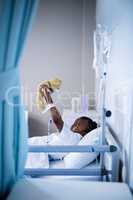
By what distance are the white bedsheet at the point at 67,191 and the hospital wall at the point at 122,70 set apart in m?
0.21

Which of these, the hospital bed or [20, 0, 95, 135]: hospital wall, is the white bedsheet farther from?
[20, 0, 95, 135]: hospital wall

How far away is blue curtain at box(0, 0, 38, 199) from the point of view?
113 cm

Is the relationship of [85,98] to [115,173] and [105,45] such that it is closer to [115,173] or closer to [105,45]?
[105,45]

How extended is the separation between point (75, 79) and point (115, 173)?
2132 millimetres

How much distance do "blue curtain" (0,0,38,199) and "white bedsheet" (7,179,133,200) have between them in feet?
0.34

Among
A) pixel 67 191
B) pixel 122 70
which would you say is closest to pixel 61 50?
pixel 122 70

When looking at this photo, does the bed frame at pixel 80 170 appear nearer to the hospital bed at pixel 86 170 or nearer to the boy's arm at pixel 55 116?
the hospital bed at pixel 86 170

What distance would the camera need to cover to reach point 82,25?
343 cm

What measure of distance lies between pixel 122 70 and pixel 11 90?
782 millimetres

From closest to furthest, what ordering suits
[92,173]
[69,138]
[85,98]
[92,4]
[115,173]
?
[115,173]
[92,173]
[69,138]
[85,98]
[92,4]

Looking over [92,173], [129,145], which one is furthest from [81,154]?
[129,145]

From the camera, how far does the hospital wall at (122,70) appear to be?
1425 mm

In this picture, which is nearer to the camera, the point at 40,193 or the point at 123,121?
the point at 40,193

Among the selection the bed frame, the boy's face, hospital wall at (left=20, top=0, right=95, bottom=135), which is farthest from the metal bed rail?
hospital wall at (left=20, top=0, right=95, bottom=135)
